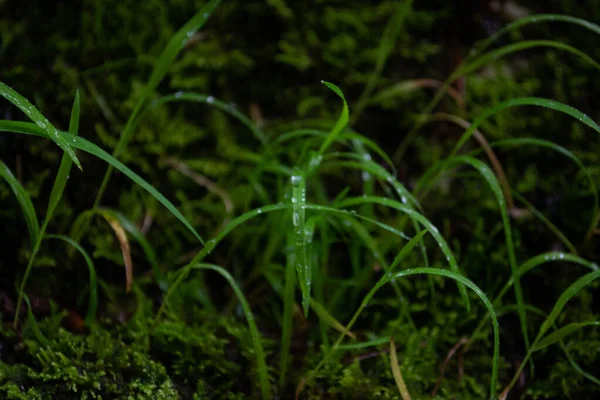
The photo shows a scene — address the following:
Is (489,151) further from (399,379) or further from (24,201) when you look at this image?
(24,201)

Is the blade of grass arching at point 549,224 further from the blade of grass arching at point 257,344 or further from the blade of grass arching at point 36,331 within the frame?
the blade of grass arching at point 36,331

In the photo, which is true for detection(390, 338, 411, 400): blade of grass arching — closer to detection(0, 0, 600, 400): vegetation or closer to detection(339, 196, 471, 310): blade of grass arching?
detection(0, 0, 600, 400): vegetation

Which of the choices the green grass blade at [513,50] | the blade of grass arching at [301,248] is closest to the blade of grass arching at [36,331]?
the blade of grass arching at [301,248]

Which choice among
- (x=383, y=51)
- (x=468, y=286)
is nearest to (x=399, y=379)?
(x=468, y=286)

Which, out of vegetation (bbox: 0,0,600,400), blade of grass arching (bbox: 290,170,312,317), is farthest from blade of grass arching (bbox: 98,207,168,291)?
blade of grass arching (bbox: 290,170,312,317)

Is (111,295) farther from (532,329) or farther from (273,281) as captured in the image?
(532,329)

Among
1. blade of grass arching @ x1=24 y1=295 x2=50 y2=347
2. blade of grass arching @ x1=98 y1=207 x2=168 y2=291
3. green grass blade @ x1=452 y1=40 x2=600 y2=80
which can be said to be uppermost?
green grass blade @ x1=452 y1=40 x2=600 y2=80
